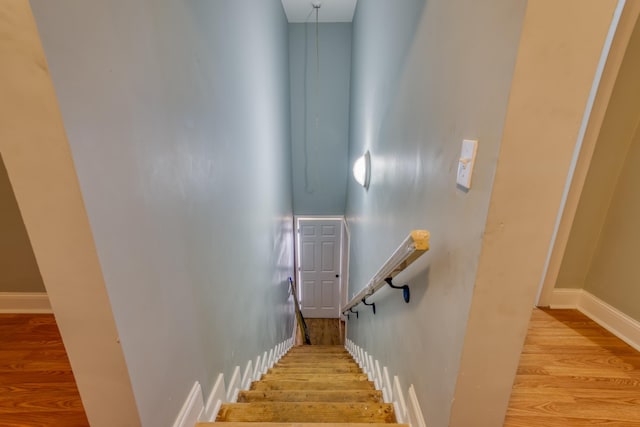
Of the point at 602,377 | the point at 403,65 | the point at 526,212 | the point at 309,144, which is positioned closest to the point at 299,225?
the point at 309,144

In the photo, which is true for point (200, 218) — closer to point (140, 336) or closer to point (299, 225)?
point (140, 336)

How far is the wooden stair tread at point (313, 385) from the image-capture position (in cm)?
185

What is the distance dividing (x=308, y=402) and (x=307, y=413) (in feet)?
0.57

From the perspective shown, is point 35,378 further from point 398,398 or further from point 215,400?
point 398,398

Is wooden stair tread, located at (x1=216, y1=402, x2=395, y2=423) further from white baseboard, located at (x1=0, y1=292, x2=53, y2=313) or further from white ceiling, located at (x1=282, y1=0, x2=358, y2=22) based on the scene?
white ceiling, located at (x1=282, y1=0, x2=358, y2=22)

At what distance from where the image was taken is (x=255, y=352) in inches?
81.1

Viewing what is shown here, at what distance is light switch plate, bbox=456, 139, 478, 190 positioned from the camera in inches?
26.4

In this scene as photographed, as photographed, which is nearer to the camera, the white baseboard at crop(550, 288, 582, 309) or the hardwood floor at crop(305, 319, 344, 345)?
the white baseboard at crop(550, 288, 582, 309)

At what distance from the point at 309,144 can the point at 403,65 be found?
10.1 feet

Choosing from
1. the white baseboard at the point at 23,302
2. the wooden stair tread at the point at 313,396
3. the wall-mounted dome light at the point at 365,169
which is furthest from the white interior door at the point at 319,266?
the white baseboard at the point at 23,302

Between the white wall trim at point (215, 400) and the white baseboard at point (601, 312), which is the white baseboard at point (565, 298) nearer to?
the white baseboard at point (601, 312)

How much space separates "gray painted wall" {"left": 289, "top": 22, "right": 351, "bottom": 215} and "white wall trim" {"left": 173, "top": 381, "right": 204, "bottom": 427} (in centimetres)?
374

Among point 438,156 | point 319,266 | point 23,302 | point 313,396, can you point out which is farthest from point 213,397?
point 319,266

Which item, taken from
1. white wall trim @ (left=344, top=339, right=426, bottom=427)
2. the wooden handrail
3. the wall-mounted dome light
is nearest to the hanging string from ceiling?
the wall-mounted dome light
